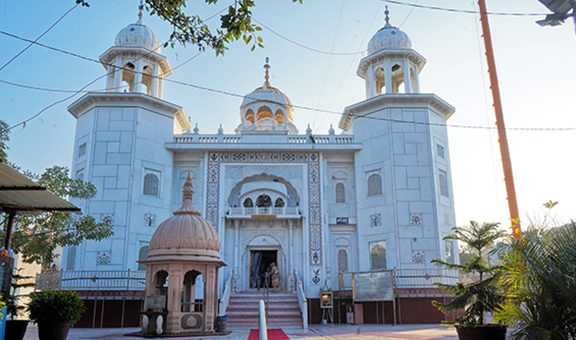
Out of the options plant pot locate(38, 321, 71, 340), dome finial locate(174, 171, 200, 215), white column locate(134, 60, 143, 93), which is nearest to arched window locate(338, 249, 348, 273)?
dome finial locate(174, 171, 200, 215)

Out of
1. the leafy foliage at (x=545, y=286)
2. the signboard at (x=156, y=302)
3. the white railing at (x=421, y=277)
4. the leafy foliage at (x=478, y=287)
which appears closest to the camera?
the leafy foliage at (x=545, y=286)

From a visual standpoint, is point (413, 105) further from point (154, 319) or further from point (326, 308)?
point (154, 319)

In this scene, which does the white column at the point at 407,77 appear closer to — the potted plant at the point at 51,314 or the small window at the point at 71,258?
the small window at the point at 71,258

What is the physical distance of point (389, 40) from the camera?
2534 cm

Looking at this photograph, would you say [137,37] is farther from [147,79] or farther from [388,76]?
[388,76]

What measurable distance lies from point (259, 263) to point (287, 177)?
4384mm

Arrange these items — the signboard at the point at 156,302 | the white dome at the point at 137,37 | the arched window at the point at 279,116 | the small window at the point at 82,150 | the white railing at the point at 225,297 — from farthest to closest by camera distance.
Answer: the arched window at the point at 279,116, the white dome at the point at 137,37, the small window at the point at 82,150, the white railing at the point at 225,297, the signboard at the point at 156,302

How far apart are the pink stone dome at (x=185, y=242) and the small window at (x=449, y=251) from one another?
12253 millimetres

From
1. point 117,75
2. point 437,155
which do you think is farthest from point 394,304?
point 117,75

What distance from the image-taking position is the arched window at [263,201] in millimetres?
24016

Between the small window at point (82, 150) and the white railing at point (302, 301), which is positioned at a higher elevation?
the small window at point (82, 150)

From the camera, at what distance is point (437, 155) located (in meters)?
23.6

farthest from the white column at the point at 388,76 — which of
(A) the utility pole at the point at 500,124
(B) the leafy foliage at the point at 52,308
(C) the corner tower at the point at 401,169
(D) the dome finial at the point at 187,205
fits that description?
(B) the leafy foliage at the point at 52,308

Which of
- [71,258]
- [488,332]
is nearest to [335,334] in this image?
[488,332]
